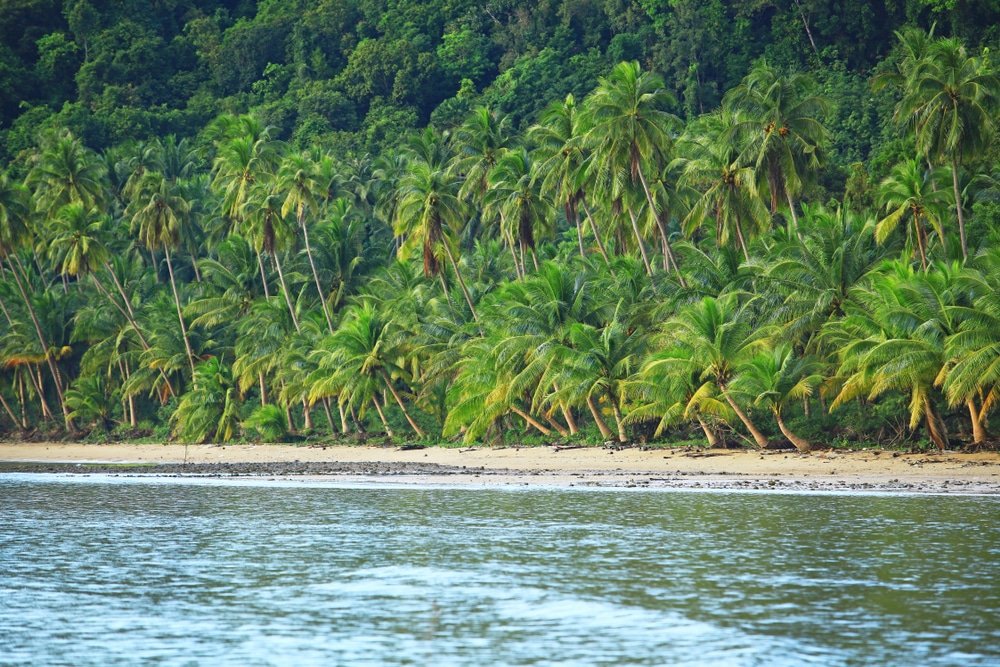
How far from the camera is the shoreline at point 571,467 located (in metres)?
32.6

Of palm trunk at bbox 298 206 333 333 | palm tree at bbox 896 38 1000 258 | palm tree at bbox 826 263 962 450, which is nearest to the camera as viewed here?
palm tree at bbox 826 263 962 450

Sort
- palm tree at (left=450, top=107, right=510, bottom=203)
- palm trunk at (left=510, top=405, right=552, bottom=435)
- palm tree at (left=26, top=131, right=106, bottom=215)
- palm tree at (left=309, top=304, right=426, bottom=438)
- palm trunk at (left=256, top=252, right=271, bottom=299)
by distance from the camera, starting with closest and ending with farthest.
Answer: palm trunk at (left=510, top=405, right=552, bottom=435)
palm tree at (left=309, top=304, right=426, bottom=438)
palm tree at (left=450, top=107, right=510, bottom=203)
palm trunk at (left=256, top=252, right=271, bottom=299)
palm tree at (left=26, top=131, right=106, bottom=215)

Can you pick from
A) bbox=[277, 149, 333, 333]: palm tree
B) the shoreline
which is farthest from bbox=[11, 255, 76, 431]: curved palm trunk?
bbox=[277, 149, 333, 333]: palm tree

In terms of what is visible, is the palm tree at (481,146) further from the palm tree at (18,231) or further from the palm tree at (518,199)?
the palm tree at (18,231)

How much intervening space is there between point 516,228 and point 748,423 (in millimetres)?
15355

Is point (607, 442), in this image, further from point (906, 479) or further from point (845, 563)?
point (845, 563)

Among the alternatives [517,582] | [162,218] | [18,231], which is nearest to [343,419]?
[162,218]

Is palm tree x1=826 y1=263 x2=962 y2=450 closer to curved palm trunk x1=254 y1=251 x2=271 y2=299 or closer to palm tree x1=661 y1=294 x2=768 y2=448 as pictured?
palm tree x1=661 y1=294 x2=768 y2=448

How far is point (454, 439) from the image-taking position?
4891 cm

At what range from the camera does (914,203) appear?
40375 millimetres

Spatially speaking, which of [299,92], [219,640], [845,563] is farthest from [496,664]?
[299,92]

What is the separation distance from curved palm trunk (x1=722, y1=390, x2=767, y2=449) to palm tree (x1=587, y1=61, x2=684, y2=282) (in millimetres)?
7188

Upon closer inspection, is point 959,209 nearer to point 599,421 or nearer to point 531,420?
point 599,421

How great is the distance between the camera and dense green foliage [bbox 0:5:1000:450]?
37.8 meters
